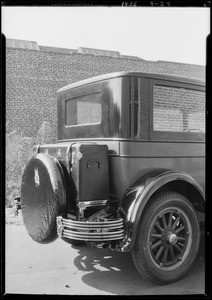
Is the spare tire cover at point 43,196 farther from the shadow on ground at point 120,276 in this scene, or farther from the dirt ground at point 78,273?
the shadow on ground at point 120,276

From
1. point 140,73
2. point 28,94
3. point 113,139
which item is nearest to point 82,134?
point 113,139

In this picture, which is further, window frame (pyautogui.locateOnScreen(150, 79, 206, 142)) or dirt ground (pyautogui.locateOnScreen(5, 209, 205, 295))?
window frame (pyautogui.locateOnScreen(150, 79, 206, 142))

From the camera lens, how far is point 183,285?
10.1 feet

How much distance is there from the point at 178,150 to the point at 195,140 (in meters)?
0.29

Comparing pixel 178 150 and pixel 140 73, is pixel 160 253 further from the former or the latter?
pixel 140 73

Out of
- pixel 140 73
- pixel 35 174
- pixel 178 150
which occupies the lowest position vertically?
pixel 35 174

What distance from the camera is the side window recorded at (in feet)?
10.6

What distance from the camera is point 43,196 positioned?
3.15 metres

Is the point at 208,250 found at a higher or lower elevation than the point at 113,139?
lower

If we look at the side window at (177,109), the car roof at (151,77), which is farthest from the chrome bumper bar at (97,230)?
the car roof at (151,77)

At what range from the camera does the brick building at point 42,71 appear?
8.45m

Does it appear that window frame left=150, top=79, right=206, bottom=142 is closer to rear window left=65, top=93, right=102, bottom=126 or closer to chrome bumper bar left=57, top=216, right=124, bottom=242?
rear window left=65, top=93, right=102, bottom=126

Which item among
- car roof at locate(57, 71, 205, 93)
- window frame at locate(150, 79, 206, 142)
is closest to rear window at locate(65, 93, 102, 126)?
car roof at locate(57, 71, 205, 93)

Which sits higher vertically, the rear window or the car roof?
the car roof
